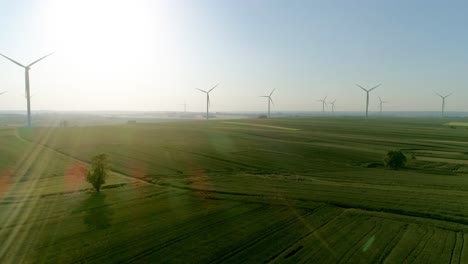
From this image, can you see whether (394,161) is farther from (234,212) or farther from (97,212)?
(97,212)

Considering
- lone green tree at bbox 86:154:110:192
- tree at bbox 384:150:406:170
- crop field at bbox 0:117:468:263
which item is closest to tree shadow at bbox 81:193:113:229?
crop field at bbox 0:117:468:263

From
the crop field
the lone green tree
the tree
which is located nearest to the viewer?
the crop field

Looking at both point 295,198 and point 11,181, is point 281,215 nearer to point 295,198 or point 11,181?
point 295,198

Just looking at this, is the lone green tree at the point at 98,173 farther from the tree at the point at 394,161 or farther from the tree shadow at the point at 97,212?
the tree at the point at 394,161

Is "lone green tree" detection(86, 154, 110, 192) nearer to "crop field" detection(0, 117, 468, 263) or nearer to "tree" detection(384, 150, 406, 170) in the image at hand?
"crop field" detection(0, 117, 468, 263)

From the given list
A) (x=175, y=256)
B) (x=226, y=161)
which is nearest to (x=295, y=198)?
(x=175, y=256)

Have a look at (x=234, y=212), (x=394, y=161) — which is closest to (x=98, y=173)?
(x=234, y=212)
